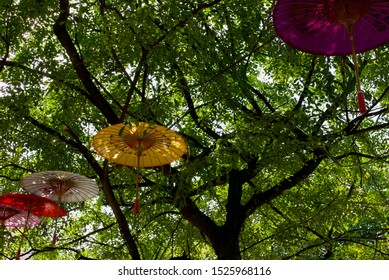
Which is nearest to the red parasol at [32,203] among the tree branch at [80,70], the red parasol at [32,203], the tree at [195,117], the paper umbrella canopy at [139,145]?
the red parasol at [32,203]

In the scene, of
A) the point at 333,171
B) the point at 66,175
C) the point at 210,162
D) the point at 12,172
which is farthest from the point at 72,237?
the point at 333,171

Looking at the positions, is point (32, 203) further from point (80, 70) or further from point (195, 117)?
point (195, 117)

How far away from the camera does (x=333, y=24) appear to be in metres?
2.53

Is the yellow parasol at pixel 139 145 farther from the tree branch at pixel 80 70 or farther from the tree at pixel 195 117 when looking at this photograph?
the tree branch at pixel 80 70

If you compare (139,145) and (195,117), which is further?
(195,117)

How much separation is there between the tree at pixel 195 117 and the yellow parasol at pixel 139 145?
0.14m

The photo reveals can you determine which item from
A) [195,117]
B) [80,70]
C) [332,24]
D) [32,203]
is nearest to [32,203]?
[32,203]

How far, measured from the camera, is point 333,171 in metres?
6.20

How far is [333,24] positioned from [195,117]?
2971 mm

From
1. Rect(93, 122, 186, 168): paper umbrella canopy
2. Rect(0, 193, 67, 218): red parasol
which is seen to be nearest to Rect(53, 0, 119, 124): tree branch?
Rect(93, 122, 186, 168): paper umbrella canopy

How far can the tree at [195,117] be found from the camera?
140 inches

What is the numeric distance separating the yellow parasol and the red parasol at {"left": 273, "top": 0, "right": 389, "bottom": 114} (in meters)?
1.24

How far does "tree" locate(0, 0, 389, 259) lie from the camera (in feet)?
11.7

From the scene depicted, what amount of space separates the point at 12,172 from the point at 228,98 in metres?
3.05
